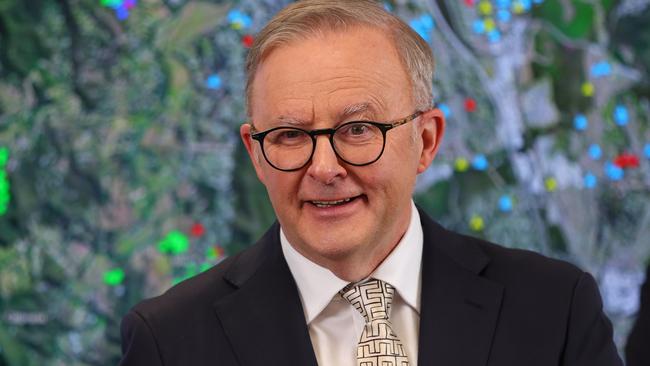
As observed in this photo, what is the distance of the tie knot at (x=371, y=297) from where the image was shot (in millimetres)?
1787

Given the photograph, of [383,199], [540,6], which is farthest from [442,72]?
[383,199]

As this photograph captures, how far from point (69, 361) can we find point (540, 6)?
2.31 m

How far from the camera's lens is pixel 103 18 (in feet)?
10.8

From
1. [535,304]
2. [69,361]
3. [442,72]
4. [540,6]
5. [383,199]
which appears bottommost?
[69,361]

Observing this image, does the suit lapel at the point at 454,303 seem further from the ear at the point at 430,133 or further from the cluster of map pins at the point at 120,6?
the cluster of map pins at the point at 120,6

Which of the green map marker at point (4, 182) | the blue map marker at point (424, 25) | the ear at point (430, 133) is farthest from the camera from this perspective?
the blue map marker at point (424, 25)

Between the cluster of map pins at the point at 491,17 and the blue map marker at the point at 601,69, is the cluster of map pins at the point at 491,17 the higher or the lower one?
the higher one

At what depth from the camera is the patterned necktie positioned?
5.74 feet

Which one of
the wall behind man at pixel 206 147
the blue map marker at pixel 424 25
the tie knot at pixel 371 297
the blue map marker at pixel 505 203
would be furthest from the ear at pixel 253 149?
the blue map marker at pixel 505 203

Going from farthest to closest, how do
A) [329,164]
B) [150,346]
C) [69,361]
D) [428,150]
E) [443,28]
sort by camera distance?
[443,28] < [69,361] < [428,150] < [150,346] < [329,164]

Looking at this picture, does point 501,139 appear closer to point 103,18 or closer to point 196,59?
point 196,59

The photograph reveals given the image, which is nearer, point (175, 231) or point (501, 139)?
point (175, 231)

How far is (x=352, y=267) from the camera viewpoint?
5.92ft

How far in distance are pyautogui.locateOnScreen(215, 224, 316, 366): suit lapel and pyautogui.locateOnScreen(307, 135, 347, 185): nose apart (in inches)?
12.7
